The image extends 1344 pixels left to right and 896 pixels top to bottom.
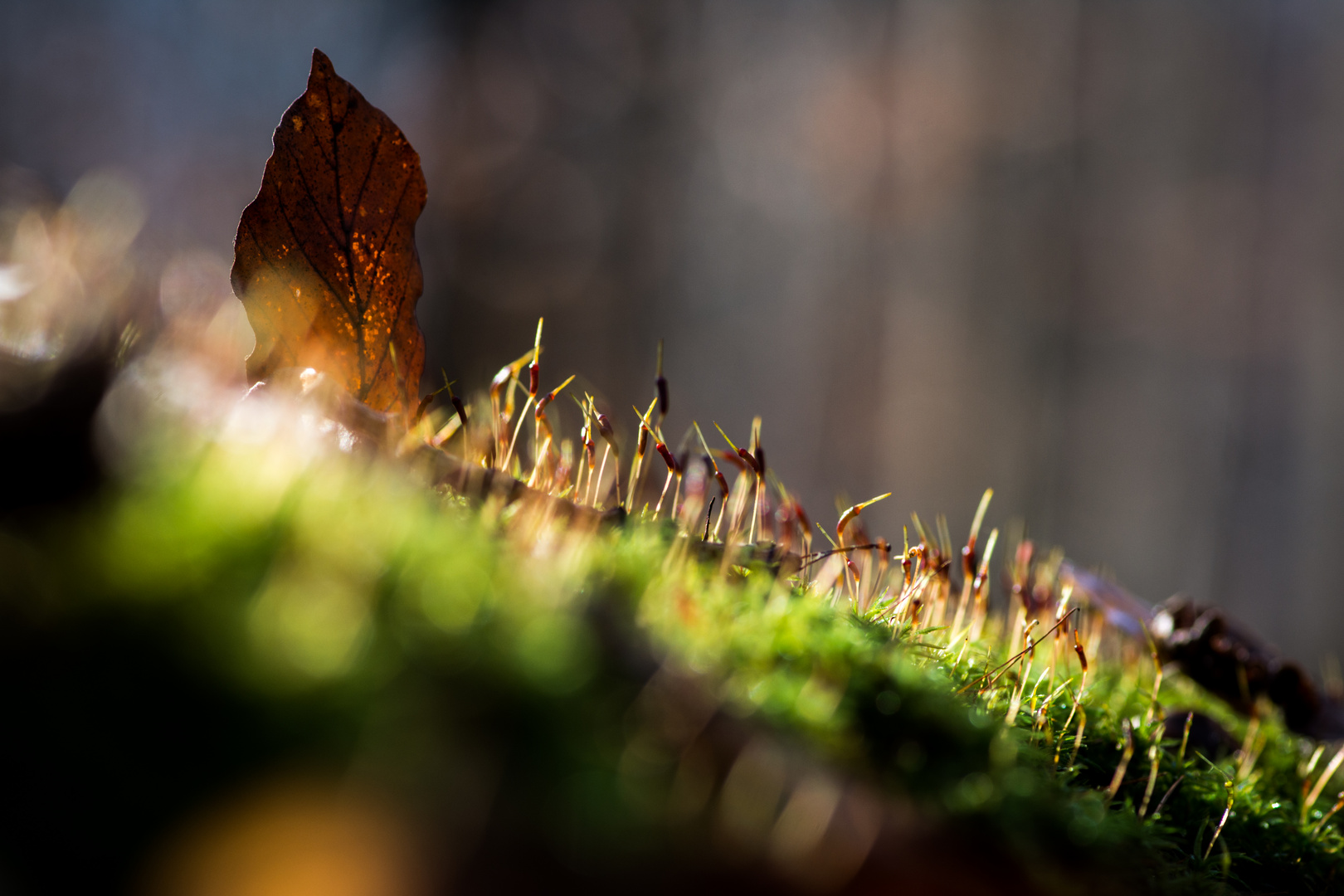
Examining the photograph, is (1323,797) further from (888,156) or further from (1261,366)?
(888,156)

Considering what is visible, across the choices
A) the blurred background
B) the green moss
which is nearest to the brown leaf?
the green moss

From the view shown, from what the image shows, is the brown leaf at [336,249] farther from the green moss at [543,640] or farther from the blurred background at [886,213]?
the blurred background at [886,213]

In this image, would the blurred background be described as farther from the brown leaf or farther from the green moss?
the green moss

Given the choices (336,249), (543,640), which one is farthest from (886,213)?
(543,640)

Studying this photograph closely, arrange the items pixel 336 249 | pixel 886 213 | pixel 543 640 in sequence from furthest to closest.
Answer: pixel 886 213, pixel 336 249, pixel 543 640

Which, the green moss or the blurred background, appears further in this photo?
the blurred background

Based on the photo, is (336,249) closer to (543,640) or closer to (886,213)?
(543,640)

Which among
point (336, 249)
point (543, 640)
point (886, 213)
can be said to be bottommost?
point (543, 640)
